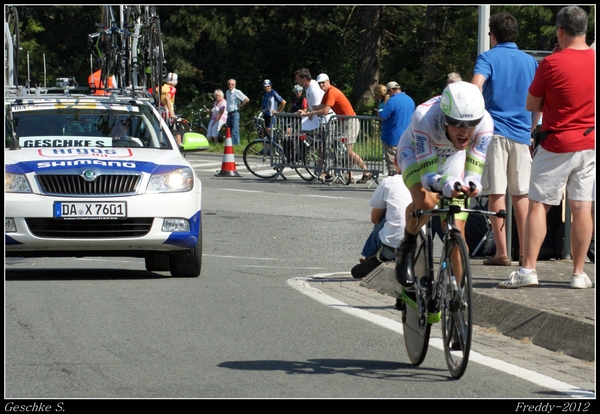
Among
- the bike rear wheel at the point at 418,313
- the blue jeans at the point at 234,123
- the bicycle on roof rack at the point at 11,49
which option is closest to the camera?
the bike rear wheel at the point at 418,313

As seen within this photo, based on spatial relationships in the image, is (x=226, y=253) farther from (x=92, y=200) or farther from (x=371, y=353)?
(x=371, y=353)

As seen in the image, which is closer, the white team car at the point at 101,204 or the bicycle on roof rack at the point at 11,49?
the white team car at the point at 101,204

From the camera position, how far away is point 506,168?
10398mm

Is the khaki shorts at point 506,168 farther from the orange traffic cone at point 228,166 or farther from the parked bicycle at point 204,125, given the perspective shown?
the parked bicycle at point 204,125

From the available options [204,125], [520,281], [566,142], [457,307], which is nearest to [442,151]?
[457,307]

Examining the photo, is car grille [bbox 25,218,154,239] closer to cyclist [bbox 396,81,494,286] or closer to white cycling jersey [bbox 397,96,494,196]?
cyclist [bbox 396,81,494,286]

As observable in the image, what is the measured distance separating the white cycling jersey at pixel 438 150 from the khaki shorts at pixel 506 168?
330 centimetres

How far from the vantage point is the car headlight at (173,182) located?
10.9 m

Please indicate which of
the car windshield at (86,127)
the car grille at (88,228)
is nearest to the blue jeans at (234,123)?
the car windshield at (86,127)

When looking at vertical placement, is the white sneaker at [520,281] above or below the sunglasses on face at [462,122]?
below

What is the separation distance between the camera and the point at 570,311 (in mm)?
7961

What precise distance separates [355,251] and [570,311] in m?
6.52

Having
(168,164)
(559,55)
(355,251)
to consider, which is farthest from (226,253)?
(559,55)

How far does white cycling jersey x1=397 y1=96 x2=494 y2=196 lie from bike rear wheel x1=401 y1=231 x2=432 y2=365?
40 cm
